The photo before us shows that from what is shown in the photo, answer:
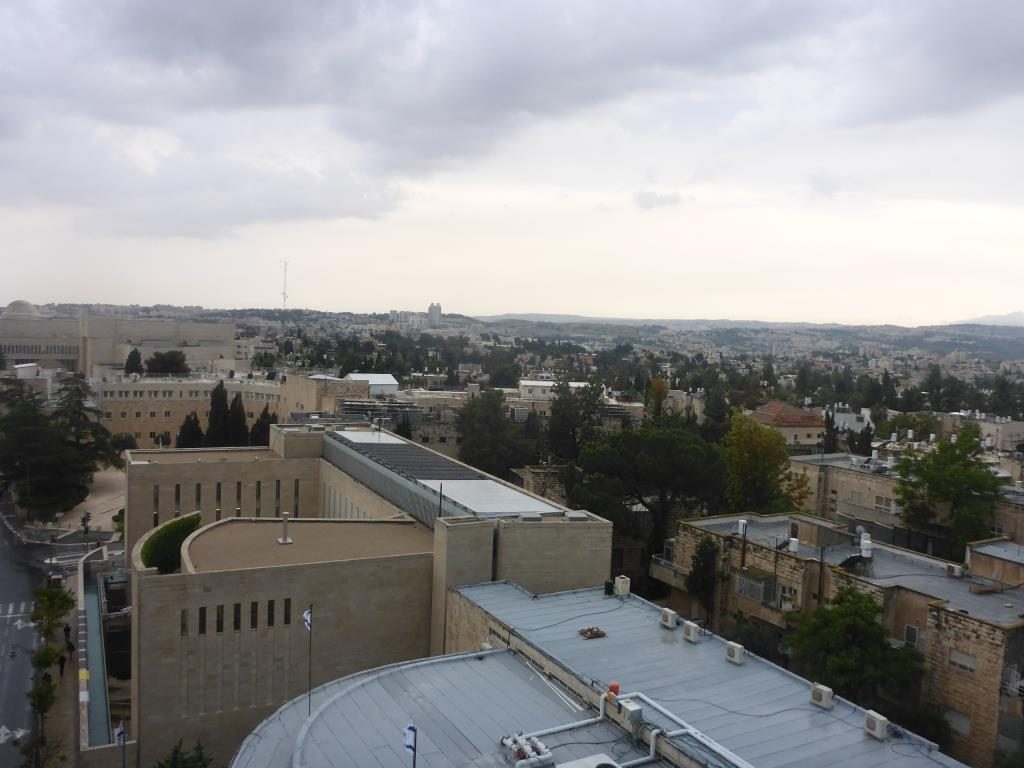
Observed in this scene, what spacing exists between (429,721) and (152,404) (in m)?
67.0

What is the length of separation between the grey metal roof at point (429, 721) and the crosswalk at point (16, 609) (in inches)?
945

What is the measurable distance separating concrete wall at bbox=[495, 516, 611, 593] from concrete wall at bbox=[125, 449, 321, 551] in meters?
17.3

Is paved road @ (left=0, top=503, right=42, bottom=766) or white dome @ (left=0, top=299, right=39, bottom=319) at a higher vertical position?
white dome @ (left=0, top=299, right=39, bottom=319)

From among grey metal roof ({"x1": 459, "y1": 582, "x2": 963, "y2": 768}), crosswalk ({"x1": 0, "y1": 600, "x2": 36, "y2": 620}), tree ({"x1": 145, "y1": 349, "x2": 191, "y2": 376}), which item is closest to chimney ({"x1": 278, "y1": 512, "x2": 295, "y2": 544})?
grey metal roof ({"x1": 459, "y1": 582, "x2": 963, "y2": 768})

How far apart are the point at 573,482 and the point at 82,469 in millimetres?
30603

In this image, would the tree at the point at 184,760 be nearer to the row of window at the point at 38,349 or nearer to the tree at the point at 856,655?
the tree at the point at 856,655

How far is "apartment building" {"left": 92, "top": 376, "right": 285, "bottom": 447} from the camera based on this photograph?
74.3 m

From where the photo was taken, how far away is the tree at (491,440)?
5453 cm

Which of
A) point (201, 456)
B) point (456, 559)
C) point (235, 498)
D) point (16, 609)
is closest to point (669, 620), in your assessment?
point (456, 559)

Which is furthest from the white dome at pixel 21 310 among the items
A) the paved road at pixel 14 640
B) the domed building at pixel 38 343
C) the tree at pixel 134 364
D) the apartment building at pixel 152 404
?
the paved road at pixel 14 640

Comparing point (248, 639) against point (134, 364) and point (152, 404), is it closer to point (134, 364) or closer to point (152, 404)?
point (152, 404)

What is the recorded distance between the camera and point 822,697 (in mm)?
16953

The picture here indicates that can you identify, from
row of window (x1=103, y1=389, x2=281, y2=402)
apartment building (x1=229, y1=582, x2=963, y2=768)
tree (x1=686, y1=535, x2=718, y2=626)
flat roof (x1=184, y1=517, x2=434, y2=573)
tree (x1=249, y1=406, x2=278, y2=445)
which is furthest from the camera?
row of window (x1=103, y1=389, x2=281, y2=402)

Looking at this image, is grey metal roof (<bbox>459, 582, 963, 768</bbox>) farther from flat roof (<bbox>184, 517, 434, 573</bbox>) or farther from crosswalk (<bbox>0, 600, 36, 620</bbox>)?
crosswalk (<bbox>0, 600, 36, 620</bbox>)
